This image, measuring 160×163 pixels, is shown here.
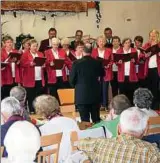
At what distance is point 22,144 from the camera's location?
2637mm

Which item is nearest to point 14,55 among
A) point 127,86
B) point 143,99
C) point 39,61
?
point 39,61

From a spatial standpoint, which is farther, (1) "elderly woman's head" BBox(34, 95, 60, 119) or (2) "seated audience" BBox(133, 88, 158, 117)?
(2) "seated audience" BBox(133, 88, 158, 117)

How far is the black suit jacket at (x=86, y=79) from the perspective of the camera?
21.1 feet

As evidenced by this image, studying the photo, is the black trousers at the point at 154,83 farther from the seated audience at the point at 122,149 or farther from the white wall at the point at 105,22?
the seated audience at the point at 122,149

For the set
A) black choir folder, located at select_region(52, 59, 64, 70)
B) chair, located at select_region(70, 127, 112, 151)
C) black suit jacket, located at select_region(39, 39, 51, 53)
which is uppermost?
black suit jacket, located at select_region(39, 39, 51, 53)

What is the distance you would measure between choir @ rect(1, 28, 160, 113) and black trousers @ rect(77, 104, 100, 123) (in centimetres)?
143

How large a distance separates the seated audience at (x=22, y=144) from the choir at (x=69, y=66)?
519 cm

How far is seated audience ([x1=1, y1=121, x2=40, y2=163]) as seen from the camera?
2641mm

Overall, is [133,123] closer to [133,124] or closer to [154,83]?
[133,124]

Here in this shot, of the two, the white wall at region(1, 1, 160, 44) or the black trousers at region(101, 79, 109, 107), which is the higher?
the white wall at region(1, 1, 160, 44)

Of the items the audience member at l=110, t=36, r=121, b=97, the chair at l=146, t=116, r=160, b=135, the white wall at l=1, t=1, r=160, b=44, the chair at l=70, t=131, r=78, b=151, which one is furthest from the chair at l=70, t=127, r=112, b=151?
the white wall at l=1, t=1, r=160, b=44

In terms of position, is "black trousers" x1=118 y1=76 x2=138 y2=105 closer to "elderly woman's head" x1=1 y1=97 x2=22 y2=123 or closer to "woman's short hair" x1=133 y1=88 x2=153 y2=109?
"woman's short hair" x1=133 y1=88 x2=153 y2=109

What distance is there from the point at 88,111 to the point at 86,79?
51 centimetres

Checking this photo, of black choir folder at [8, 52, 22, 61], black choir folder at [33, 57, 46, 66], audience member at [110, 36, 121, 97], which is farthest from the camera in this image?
audience member at [110, 36, 121, 97]
